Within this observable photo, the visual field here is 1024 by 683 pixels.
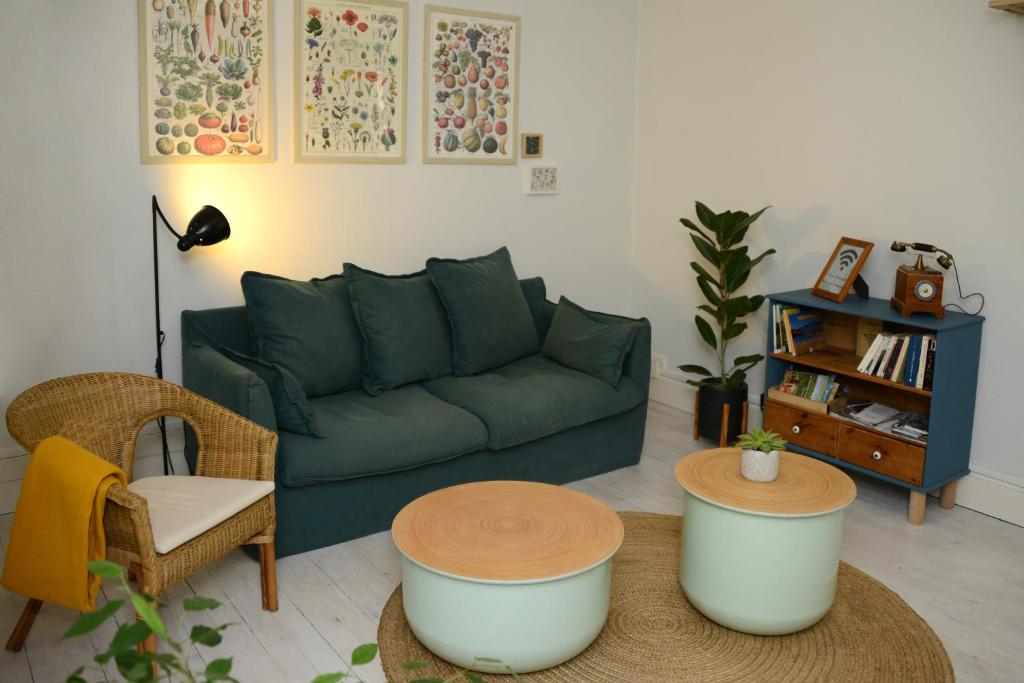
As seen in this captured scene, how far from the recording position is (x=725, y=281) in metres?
4.55

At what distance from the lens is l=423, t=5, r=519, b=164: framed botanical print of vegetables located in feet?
14.7

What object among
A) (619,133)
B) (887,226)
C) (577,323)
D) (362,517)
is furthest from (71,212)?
(887,226)

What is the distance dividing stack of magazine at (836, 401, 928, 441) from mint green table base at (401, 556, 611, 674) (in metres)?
1.75

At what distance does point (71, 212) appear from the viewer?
3652 millimetres

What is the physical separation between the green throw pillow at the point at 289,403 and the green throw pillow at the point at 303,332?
0.84 feet

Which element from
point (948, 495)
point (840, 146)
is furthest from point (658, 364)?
point (948, 495)

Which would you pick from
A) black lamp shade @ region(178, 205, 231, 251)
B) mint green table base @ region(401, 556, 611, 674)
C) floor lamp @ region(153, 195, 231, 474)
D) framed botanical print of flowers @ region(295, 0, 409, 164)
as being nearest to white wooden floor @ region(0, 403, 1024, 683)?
mint green table base @ region(401, 556, 611, 674)

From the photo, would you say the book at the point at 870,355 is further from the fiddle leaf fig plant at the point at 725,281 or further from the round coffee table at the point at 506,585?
the round coffee table at the point at 506,585

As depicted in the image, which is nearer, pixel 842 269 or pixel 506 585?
pixel 506 585

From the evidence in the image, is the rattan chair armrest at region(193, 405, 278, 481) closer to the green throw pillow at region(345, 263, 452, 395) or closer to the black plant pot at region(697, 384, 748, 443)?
the green throw pillow at region(345, 263, 452, 395)

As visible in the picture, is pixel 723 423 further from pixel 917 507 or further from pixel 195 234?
pixel 195 234

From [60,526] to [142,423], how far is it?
613mm

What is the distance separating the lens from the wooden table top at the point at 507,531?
255cm

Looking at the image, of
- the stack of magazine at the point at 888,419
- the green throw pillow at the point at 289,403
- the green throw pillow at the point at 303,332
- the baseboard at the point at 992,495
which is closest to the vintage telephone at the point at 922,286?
the stack of magazine at the point at 888,419
